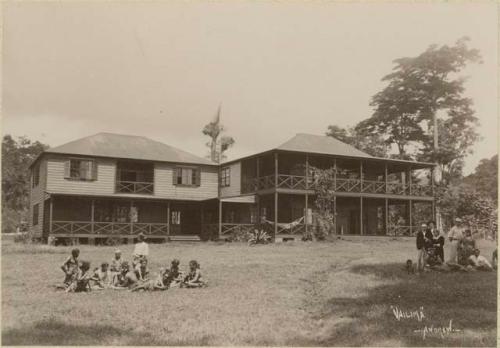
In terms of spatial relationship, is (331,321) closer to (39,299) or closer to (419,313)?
(419,313)

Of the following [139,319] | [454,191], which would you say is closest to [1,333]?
[139,319]

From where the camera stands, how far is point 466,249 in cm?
1343

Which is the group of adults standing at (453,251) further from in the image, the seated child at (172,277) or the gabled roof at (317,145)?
the gabled roof at (317,145)

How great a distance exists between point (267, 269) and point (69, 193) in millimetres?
14924

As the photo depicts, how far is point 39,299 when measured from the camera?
1031 cm

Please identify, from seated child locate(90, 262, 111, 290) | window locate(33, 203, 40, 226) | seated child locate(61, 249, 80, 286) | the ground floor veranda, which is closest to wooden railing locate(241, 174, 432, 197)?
the ground floor veranda

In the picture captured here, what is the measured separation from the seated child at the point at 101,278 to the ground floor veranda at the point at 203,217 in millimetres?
12922

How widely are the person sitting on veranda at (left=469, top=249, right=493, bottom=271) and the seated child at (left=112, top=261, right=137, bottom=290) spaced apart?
27.4 ft

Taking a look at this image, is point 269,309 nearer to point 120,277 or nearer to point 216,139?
point 120,277

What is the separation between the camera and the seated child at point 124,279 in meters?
12.0

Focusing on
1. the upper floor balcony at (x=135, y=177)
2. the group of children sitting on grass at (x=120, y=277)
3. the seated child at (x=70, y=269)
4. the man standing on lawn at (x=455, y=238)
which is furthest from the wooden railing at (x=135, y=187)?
the man standing on lawn at (x=455, y=238)

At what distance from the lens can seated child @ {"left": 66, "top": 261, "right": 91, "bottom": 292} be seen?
1137 centimetres

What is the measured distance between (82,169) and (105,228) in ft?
10.9
